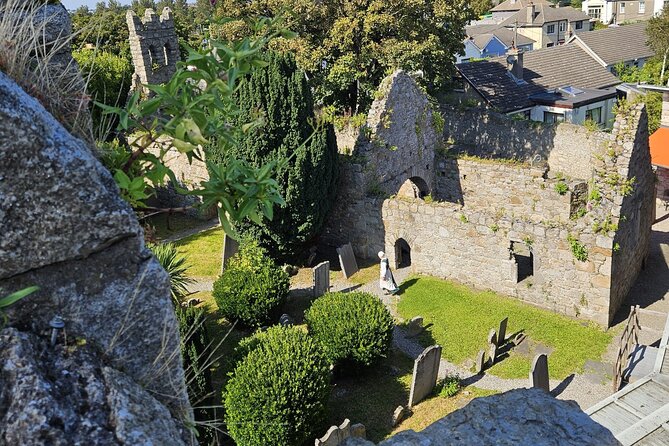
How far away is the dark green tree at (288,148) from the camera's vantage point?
15203 millimetres

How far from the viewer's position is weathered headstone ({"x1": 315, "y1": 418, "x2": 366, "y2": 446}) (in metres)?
9.39

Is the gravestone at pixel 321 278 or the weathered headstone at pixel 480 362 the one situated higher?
the gravestone at pixel 321 278

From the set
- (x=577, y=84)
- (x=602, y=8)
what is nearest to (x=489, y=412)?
(x=577, y=84)

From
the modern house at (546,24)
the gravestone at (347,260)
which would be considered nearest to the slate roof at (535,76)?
the gravestone at (347,260)

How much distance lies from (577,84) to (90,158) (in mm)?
36434

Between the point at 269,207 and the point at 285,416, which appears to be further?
the point at 285,416

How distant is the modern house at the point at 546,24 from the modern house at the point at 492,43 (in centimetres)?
271

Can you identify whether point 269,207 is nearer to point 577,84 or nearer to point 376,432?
point 376,432

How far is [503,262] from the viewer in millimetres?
14688

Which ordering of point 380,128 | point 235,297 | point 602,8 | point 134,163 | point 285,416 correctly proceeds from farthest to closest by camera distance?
1. point 602,8
2. point 380,128
3. point 235,297
4. point 285,416
5. point 134,163

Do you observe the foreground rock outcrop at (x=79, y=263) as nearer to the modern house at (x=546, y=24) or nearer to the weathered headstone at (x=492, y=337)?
the weathered headstone at (x=492, y=337)

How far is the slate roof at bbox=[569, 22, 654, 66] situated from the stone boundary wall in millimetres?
21918

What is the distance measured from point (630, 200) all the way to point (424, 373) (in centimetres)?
664

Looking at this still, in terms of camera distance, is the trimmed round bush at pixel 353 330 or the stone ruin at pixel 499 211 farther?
the stone ruin at pixel 499 211
